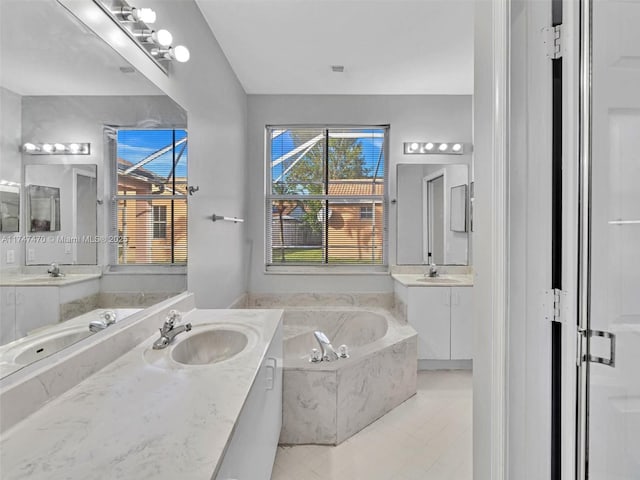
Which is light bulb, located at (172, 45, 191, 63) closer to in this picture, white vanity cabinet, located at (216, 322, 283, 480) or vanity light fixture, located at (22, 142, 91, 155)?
vanity light fixture, located at (22, 142, 91, 155)

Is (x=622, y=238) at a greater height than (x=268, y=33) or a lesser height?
lesser

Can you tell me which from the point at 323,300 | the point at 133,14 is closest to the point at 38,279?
the point at 133,14

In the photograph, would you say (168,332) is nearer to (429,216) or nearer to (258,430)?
(258,430)

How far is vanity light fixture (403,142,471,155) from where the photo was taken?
141 inches

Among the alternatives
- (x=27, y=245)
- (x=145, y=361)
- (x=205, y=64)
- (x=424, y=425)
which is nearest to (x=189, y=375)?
(x=145, y=361)

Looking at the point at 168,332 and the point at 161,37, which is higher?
the point at 161,37

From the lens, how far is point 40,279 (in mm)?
939

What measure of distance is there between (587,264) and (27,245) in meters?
1.47

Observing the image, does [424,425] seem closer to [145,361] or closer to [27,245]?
[145,361]

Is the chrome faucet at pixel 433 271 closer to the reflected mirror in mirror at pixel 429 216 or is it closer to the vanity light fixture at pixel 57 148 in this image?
the reflected mirror in mirror at pixel 429 216

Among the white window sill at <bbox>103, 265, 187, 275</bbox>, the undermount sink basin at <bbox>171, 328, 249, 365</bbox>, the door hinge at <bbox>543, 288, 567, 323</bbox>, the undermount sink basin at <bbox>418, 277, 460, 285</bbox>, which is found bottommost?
the undermount sink basin at <bbox>171, 328, 249, 365</bbox>

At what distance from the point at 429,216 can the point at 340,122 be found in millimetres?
1371

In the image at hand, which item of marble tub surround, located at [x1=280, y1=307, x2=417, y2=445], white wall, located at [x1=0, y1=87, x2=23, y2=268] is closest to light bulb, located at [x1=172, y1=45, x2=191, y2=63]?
white wall, located at [x1=0, y1=87, x2=23, y2=268]

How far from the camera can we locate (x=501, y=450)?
1048 mm
